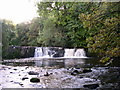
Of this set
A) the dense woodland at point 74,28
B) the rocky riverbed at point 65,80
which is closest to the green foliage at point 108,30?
the dense woodland at point 74,28

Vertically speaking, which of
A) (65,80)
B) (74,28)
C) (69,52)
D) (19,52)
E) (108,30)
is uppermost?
(74,28)

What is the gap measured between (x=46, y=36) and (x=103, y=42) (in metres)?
27.6

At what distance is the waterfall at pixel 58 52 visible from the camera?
28469 mm

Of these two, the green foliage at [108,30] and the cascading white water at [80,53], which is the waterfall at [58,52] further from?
the green foliage at [108,30]

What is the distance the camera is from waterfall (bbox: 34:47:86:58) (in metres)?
28.5

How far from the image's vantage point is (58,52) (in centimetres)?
2955

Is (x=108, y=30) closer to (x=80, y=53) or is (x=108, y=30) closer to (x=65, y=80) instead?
(x=65, y=80)

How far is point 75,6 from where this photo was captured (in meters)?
8.47

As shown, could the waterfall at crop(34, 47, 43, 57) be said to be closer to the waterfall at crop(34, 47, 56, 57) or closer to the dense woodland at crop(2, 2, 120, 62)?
the waterfall at crop(34, 47, 56, 57)

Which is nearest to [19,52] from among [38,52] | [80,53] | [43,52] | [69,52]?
[38,52]

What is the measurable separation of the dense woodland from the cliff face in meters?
2.16

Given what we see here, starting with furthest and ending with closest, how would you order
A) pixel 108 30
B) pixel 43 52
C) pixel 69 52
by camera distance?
pixel 43 52 < pixel 69 52 < pixel 108 30

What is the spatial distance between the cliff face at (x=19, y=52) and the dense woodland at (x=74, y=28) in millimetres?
Answer: 2164

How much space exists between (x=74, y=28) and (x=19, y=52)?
16.7m
